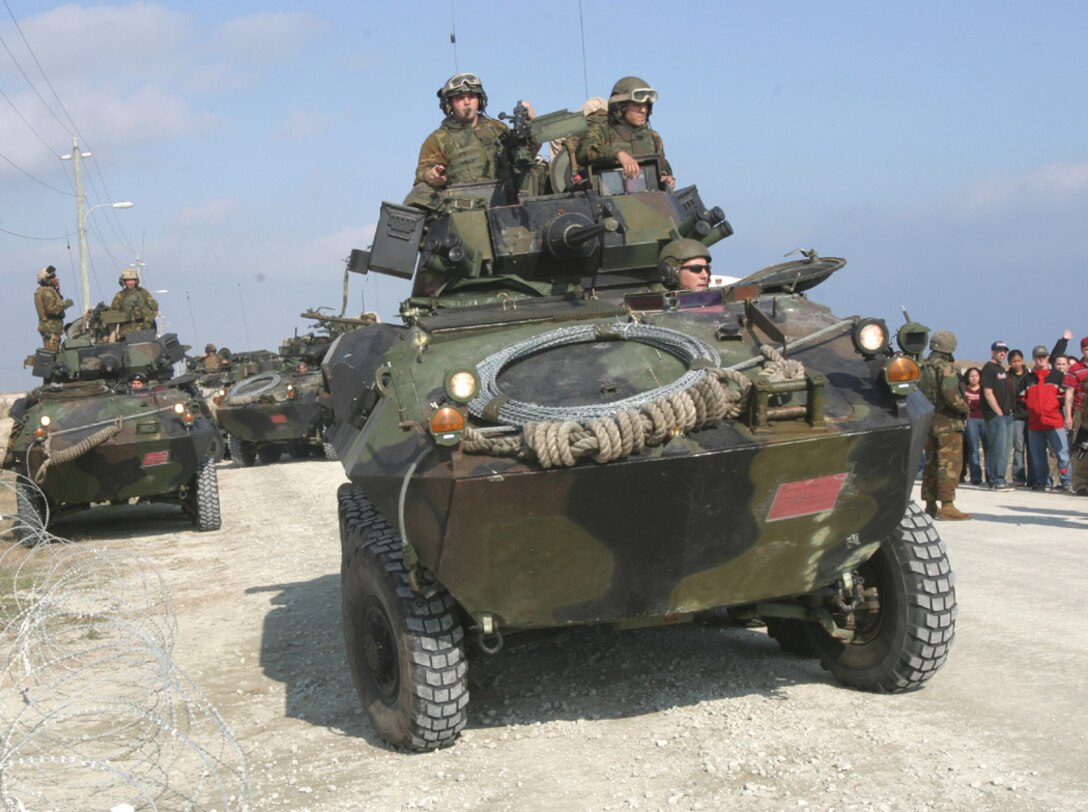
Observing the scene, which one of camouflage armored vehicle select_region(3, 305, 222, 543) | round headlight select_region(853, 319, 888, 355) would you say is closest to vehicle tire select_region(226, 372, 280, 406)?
camouflage armored vehicle select_region(3, 305, 222, 543)

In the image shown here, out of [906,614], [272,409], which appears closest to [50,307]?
[272,409]

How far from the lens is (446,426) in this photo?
171 inches

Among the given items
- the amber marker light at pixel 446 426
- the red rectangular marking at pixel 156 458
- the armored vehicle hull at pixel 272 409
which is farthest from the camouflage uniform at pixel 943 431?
the armored vehicle hull at pixel 272 409

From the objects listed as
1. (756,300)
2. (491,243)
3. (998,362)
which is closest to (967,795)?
(756,300)

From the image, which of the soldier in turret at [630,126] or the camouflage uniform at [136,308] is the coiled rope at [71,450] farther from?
the soldier in turret at [630,126]

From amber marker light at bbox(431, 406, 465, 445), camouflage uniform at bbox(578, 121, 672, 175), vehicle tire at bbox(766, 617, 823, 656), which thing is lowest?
vehicle tire at bbox(766, 617, 823, 656)

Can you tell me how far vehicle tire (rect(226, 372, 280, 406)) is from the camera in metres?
21.6

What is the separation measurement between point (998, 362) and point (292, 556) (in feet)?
25.8

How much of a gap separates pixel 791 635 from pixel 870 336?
5.89ft

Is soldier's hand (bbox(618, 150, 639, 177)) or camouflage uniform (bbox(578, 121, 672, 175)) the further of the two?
camouflage uniform (bbox(578, 121, 672, 175))

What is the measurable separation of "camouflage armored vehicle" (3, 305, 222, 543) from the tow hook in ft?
26.0

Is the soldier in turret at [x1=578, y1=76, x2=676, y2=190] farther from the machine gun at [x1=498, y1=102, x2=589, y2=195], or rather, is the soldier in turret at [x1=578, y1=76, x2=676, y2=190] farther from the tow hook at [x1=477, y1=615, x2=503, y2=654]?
the tow hook at [x1=477, y1=615, x2=503, y2=654]

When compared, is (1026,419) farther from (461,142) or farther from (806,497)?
(806,497)

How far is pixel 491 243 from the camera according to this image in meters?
6.88
